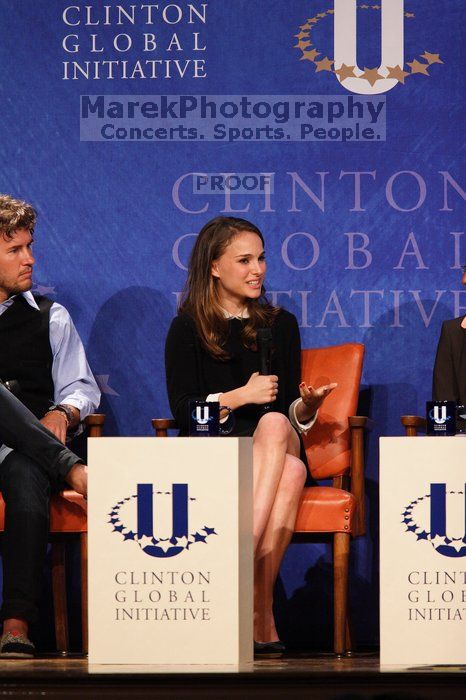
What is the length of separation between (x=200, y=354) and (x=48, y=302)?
674 millimetres

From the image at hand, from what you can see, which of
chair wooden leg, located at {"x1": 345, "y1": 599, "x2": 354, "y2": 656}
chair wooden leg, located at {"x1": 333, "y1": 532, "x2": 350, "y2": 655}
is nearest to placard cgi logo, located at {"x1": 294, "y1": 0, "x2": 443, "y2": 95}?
chair wooden leg, located at {"x1": 333, "y1": 532, "x2": 350, "y2": 655}

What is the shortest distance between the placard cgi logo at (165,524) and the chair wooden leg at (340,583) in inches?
32.3

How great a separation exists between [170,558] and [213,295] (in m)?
1.39

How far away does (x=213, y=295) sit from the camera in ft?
13.7

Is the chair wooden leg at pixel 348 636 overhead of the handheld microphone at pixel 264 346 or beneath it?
beneath

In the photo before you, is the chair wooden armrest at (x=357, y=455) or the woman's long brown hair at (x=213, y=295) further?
the woman's long brown hair at (x=213, y=295)

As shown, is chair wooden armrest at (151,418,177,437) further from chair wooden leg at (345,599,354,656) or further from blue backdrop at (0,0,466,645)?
chair wooden leg at (345,599,354,656)

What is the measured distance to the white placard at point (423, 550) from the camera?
301 centimetres

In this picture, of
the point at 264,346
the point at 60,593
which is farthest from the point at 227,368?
the point at 60,593

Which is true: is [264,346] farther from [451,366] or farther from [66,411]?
[451,366]

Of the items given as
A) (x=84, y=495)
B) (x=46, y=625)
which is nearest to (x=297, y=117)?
(x=84, y=495)

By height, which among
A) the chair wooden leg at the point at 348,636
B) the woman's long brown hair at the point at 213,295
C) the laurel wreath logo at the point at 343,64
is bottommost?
the chair wooden leg at the point at 348,636

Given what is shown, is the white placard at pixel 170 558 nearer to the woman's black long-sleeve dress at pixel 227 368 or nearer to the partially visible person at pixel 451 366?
the woman's black long-sleeve dress at pixel 227 368

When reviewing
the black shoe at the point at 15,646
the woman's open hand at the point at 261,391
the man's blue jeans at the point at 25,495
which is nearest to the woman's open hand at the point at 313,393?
the woman's open hand at the point at 261,391
